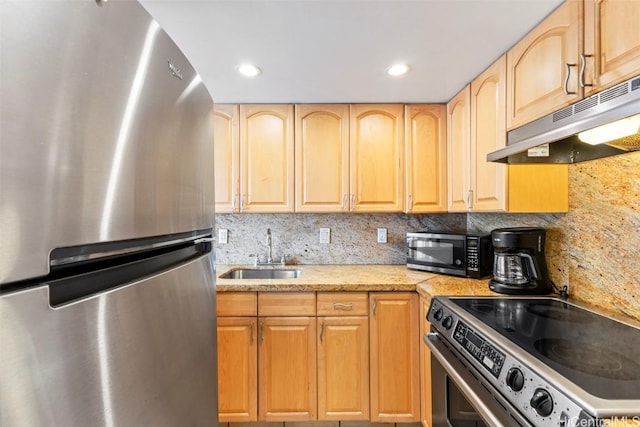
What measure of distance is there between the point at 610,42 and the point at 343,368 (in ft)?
6.25

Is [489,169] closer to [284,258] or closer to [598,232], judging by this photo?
[598,232]

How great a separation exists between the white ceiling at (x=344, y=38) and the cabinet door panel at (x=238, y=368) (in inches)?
57.4

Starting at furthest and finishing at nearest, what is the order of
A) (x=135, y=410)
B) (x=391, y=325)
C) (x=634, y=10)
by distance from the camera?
1. (x=391, y=325)
2. (x=634, y=10)
3. (x=135, y=410)

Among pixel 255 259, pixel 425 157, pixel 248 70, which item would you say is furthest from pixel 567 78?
pixel 255 259

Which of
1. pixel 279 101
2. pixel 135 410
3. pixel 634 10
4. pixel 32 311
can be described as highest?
pixel 279 101

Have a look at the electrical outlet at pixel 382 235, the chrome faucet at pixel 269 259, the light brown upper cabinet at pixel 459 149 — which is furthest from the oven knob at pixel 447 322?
the chrome faucet at pixel 269 259

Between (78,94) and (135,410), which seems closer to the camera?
(78,94)

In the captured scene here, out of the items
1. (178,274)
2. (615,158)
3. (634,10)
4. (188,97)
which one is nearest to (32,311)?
(178,274)

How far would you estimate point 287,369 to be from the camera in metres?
1.90

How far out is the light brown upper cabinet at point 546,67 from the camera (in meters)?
1.13

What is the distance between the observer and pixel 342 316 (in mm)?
1918

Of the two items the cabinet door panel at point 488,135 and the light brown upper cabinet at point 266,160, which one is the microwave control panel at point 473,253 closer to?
the cabinet door panel at point 488,135

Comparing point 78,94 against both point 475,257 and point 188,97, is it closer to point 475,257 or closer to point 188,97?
point 188,97

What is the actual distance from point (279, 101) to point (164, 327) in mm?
Answer: 1907
